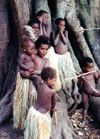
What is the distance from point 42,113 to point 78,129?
2.99ft

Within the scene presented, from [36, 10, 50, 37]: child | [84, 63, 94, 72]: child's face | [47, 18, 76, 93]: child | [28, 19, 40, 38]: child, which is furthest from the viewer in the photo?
[47, 18, 76, 93]: child

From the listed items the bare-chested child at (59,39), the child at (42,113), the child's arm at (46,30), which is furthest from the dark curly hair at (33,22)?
the child at (42,113)

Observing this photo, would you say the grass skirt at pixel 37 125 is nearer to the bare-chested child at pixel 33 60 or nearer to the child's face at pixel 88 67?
the bare-chested child at pixel 33 60

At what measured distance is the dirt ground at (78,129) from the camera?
305 cm

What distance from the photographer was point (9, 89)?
379cm

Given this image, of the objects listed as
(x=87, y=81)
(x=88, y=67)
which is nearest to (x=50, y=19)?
(x=88, y=67)

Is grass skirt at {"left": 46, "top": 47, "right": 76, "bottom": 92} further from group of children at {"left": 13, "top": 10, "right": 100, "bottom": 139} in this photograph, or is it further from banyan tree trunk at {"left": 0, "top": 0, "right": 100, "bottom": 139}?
banyan tree trunk at {"left": 0, "top": 0, "right": 100, "bottom": 139}

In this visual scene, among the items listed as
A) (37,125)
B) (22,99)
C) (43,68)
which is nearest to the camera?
(37,125)

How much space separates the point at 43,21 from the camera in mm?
3486

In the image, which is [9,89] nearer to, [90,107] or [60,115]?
[60,115]

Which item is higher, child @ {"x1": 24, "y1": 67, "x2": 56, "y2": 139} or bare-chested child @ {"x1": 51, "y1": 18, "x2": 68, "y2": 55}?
bare-chested child @ {"x1": 51, "y1": 18, "x2": 68, "y2": 55}

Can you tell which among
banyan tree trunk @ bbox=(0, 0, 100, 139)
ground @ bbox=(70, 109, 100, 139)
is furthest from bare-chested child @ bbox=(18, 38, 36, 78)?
ground @ bbox=(70, 109, 100, 139)

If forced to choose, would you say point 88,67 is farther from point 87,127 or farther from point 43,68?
point 87,127

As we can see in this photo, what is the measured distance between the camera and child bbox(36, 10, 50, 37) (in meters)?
3.44
